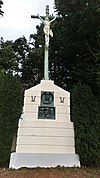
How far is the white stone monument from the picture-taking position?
29.7 ft

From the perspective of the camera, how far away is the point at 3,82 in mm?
10555

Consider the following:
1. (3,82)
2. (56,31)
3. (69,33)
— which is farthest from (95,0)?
(3,82)

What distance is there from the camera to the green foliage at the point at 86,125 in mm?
9164

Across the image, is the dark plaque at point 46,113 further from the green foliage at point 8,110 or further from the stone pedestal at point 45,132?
the green foliage at point 8,110

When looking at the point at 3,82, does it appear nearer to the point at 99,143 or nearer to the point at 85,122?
the point at 85,122

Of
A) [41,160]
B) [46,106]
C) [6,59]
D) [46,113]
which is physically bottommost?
[41,160]

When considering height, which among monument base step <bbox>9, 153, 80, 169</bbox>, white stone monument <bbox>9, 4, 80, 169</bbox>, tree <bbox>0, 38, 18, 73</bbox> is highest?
tree <bbox>0, 38, 18, 73</bbox>

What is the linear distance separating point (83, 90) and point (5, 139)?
332cm

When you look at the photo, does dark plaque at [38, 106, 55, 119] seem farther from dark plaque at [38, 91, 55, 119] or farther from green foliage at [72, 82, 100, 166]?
green foliage at [72, 82, 100, 166]

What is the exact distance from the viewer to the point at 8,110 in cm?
1005

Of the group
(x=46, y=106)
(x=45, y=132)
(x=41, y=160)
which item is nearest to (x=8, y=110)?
(x=46, y=106)

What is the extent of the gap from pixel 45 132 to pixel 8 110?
1.58 meters

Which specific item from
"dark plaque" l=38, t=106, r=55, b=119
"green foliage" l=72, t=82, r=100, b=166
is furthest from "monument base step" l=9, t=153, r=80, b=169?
"dark plaque" l=38, t=106, r=55, b=119

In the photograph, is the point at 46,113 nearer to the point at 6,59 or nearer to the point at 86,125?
the point at 86,125
